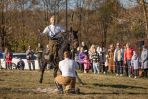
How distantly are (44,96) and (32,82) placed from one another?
4.23 meters

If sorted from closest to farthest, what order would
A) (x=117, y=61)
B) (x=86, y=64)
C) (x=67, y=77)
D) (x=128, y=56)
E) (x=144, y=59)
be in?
(x=67, y=77)
(x=144, y=59)
(x=128, y=56)
(x=117, y=61)
(x=86, y=64)

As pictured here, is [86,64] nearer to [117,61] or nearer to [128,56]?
[117,61]

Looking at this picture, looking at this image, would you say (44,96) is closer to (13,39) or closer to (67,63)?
(67,63)

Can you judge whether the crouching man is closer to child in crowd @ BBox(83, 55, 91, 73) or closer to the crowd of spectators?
the crowd of spectators

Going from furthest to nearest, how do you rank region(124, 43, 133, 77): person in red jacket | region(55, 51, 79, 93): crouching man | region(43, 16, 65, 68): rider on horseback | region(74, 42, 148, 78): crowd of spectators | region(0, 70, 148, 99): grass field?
region(124, 43, 133, 77): person in red jacket → region(74, 42, 148, 78): crowd of spectators → region(43, 16, 65, 68): rider on horseback → region(55, 51, 79, 93): crouching man → region(0, 70, 148, 99): grass field

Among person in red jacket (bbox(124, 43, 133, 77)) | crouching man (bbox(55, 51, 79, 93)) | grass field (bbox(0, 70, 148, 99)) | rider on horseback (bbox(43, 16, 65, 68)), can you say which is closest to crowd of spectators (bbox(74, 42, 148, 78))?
person in red jacket (bbox(124, 43, 133, 77))

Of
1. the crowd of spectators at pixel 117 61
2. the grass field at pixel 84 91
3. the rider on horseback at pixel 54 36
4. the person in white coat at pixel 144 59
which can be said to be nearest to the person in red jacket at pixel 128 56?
the crowd of spectators at pixel 117 61

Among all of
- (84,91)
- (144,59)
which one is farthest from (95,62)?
(84,91)

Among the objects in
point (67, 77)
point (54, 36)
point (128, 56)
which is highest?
point (54, 36)

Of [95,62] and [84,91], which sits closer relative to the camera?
[84,91]

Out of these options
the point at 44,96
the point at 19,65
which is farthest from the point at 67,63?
the point at 19,65

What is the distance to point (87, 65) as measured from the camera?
1214 inches

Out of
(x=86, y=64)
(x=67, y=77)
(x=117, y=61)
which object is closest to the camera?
(x=67, y=77)

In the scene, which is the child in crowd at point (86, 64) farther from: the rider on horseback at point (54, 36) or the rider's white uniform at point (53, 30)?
the rider's white uniform at point (53, 30)
